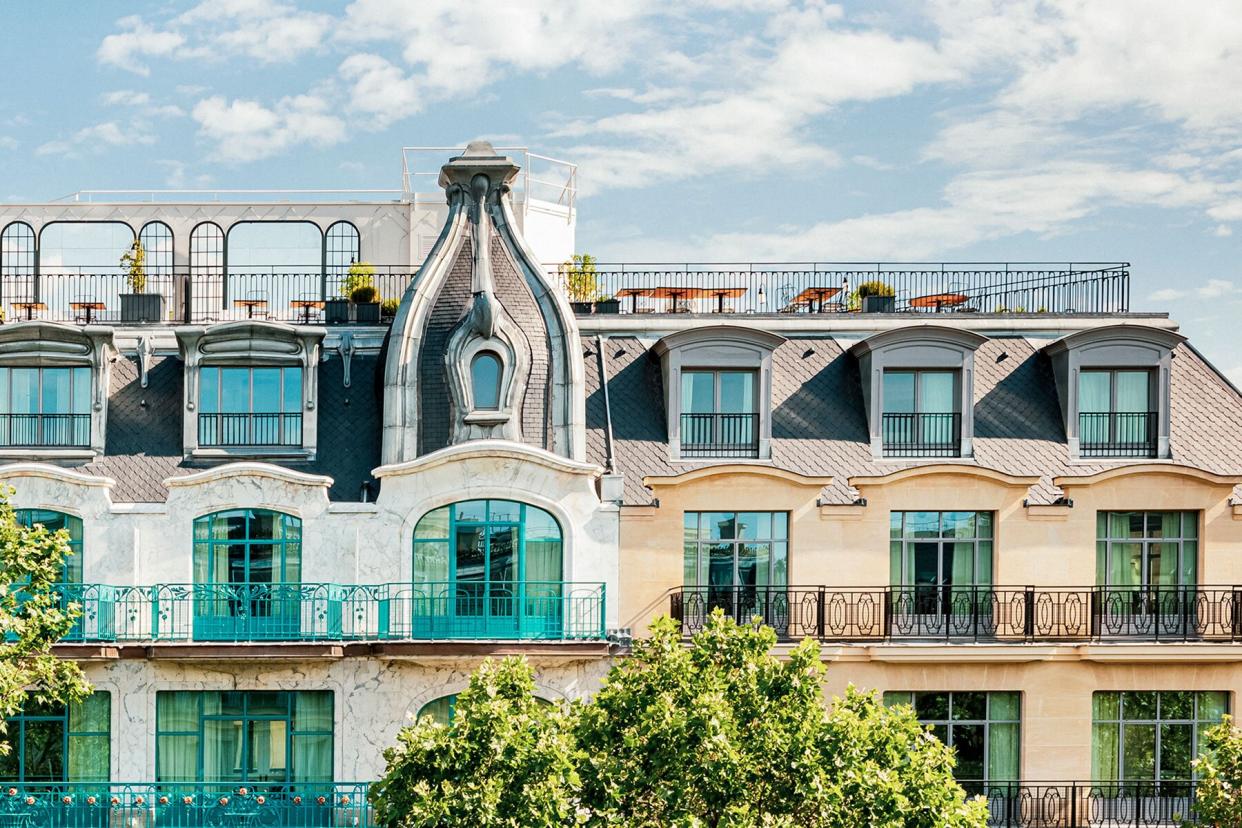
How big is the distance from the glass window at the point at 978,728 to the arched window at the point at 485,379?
377 inches

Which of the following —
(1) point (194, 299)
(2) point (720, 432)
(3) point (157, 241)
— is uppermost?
(3) point (157, 241)

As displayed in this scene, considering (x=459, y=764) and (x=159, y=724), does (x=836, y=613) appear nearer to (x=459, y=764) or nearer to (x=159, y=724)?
(x=459, y=764)

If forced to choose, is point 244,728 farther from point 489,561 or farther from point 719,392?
point 719,392

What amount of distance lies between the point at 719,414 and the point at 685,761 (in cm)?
846

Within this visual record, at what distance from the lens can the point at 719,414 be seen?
24.1 meters

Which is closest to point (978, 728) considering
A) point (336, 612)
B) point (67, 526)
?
point (336, 612)

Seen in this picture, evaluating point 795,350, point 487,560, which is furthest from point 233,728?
A: point 795,350

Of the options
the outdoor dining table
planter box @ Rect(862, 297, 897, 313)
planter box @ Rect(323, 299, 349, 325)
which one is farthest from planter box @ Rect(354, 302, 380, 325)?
planter box @ Rect(862, 297, 897, 313)

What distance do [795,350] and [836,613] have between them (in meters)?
5.64

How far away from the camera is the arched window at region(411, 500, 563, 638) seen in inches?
884

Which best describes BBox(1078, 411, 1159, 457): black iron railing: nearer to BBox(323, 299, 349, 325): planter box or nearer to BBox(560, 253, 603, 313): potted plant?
BBox(560, 253, 603, 313): potted plant

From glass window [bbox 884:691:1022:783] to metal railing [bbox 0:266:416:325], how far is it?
1361 centimetres

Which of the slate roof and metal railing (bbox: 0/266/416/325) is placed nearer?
the slate roof

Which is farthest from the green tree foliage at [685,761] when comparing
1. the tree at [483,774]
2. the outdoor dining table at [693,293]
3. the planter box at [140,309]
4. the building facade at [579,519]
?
the planter box at [140,309]
